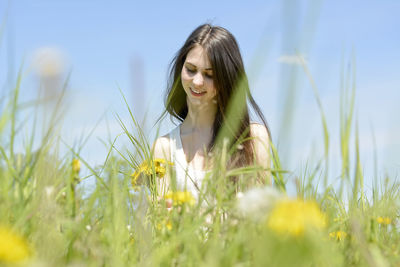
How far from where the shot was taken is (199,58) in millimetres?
3463

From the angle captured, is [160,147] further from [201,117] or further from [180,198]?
[180,198]

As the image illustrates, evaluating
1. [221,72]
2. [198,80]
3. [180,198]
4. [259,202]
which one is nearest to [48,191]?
[180,198]

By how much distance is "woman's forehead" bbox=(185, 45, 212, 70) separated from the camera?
3.43m

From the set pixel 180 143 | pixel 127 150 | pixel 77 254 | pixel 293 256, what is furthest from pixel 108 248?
pixel 180 143

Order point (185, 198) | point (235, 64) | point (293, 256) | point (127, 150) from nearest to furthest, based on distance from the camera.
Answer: point (293, 256)
point (185, 198)
point (127, 150)
point (235, 64)

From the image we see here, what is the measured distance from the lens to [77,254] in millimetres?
1103

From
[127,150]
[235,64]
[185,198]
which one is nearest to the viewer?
[185,198]

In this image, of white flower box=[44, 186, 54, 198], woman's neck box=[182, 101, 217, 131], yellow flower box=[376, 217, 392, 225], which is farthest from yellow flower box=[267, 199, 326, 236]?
woman's neck box=[182, 101, 217, 131]

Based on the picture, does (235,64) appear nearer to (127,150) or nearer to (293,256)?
(127,150)

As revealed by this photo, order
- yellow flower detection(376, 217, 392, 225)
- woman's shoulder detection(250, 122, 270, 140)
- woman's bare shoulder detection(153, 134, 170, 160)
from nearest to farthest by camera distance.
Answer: yellow flower detection(376, 217, 392, 225) → woman's shoulder detection(250, 122, 270, 140) → woman's bare shoulder detection(153, 134, 170, 160)

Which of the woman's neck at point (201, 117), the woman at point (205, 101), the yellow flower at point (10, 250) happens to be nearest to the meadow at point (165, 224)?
the yellow flower at point (10, 250)

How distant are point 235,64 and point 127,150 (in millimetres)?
1774

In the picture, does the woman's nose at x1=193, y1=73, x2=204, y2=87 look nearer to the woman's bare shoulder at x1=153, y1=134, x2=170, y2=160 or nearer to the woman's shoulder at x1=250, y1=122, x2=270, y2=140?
the woman's shoulder at x1=250, y1=122, x2=270, y2=140

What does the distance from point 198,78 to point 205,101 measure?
0.25m
